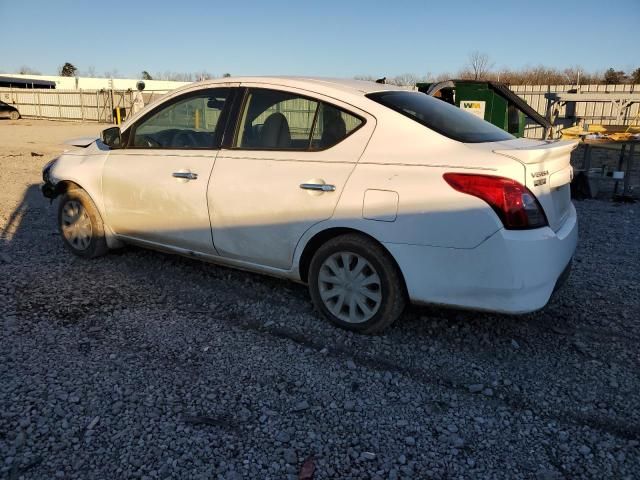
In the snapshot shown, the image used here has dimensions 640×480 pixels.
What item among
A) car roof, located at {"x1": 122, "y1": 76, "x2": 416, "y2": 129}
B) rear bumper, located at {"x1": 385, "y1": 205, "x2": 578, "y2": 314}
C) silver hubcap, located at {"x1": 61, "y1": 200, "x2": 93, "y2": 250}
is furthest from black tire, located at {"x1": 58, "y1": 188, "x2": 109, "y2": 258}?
rear bumper, located at {"x1": 385, "y1": 205, "x2": 578, "y2": 314}

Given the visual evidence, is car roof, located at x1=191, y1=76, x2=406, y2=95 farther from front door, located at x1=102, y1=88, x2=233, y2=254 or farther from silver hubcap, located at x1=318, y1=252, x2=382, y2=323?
silver hubcap, located at x1=318, y1=252, x2=382, y2=323

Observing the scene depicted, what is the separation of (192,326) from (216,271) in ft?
3.78

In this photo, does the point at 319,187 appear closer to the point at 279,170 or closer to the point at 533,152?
the point at 279,170

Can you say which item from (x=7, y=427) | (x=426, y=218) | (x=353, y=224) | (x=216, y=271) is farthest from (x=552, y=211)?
(x=7, y=427)

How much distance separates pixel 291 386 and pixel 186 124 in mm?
2511

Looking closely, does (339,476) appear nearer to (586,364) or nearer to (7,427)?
(7,427)

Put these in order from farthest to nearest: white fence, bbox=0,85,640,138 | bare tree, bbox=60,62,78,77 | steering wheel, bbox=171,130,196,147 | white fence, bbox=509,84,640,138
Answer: bare tree, bbox=60,62,78,77 < white fence, bbox=0,85,640,138 < white fence, bbox=509,84,640,138 < steering wheel, bbox=171,130,196,147

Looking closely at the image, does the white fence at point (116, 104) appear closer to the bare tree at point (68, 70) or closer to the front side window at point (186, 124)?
the front side window at point (186, 124)

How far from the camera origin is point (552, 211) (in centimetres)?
331

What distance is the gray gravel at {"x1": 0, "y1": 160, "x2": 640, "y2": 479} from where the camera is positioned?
248 centimetres

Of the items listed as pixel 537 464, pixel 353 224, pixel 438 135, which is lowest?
pixel 537 464

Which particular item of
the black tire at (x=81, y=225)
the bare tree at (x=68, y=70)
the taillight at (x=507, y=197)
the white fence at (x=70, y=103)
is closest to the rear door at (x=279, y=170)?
the taillight at (x=507, y=197)

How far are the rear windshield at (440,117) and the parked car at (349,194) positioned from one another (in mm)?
17

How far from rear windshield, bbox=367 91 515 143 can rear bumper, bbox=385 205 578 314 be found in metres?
0.77
